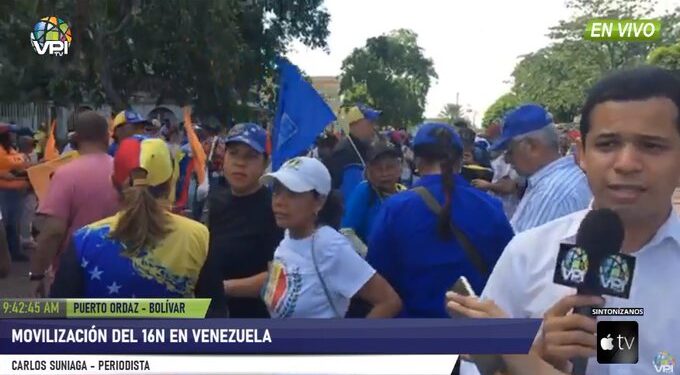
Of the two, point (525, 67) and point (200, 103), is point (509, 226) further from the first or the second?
point (200, 103)

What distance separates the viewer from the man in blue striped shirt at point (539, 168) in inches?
97.0

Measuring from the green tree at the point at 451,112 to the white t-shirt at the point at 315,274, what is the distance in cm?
49

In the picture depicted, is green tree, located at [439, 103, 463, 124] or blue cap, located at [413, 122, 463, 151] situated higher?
green tree, located at [439, 103, 463, 124]

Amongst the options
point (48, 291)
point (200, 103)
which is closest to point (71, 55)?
point (200, 103)

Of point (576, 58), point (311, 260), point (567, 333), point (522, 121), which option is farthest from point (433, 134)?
point (567, 333)

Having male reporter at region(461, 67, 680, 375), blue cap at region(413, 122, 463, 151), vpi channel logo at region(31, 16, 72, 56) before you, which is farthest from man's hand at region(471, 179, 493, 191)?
vpi channel logo at region(31, 16, 72, 56)

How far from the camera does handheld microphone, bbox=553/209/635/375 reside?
209 centimetres

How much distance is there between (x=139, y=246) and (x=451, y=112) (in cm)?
92

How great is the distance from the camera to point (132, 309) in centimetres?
256

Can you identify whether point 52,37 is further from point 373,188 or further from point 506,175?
point 373,188

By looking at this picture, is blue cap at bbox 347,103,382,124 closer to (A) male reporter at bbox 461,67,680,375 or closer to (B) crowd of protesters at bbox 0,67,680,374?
(B) crowd of protesters at bbox 0,67,680,374

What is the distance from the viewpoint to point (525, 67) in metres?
2.60

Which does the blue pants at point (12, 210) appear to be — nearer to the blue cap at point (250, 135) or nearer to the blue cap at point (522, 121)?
the blue cap at point (250, 135)

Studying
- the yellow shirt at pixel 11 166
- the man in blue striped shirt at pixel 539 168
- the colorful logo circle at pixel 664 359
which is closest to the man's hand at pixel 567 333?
the colorful logo circle at pixel 664 359
